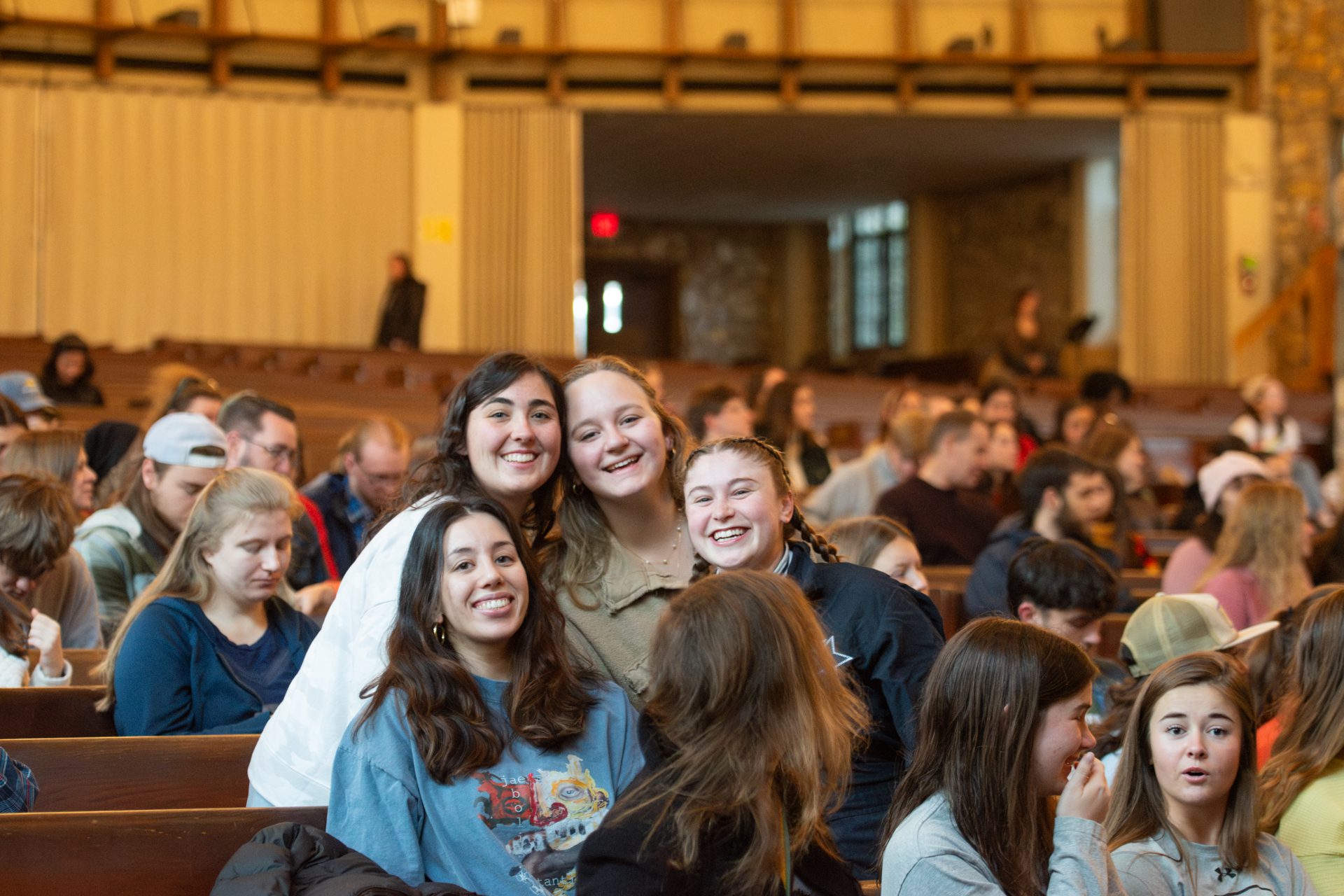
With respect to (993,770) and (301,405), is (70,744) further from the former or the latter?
(301,405)

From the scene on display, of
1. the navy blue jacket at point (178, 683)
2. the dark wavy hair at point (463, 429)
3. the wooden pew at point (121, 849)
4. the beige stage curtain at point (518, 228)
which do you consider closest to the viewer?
the wooden pew at point (121, 849)

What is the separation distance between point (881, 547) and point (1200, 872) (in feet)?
4.01

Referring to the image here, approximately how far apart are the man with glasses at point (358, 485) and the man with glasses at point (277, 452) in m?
0.21

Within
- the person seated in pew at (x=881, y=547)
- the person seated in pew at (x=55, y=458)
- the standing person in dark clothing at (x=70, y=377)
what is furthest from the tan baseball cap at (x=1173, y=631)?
the standing person in dark clothing at (x=70, y=377)

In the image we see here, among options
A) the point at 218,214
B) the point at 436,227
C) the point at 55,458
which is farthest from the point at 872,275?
the point at 55,458

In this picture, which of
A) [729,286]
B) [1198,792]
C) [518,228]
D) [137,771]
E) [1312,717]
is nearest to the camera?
[1198,792]

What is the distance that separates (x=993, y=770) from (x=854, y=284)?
688 inches

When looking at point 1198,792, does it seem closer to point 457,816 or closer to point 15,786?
point 457,816

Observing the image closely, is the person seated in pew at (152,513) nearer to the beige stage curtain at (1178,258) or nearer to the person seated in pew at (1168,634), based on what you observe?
the person seated in pew at (1168,634)

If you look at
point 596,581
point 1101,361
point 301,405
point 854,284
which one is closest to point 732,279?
point 854,284

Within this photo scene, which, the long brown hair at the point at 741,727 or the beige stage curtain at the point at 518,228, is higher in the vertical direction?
the beige stage curtain at the point at 518,228

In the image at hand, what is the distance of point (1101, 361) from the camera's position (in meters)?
14.8

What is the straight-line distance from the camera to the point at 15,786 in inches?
91.4

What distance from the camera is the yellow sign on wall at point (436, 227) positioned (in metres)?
14.1
